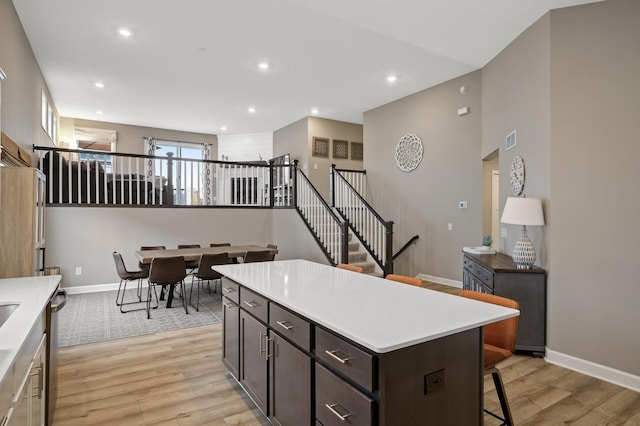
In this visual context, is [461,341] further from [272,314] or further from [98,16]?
[98,16]

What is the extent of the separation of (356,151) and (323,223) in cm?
351

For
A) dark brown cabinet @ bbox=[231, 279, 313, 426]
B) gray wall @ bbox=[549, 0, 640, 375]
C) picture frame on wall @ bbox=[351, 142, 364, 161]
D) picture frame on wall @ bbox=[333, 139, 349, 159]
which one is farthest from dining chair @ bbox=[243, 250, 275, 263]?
picture frame on wall @ bbox=[351, 142, 364, 161]

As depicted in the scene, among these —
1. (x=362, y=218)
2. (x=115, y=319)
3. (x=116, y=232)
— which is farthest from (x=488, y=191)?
(x=116, y=232)

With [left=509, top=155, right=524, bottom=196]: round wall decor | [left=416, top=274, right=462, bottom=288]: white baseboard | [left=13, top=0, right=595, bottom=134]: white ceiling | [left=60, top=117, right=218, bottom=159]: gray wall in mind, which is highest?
[left=13, top=0, right=595, bottom=134]: white ceiling

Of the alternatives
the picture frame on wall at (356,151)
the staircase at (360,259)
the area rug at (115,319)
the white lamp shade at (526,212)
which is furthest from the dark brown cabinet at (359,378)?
the picture frame on wall at (356,151)

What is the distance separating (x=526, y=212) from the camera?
337 cm

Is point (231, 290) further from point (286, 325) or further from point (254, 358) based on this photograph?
point (286, 325)

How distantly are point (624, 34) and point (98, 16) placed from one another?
545 cm

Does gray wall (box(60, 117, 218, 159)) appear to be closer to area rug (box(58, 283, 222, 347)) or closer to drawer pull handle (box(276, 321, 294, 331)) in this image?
area rug (box(58, 283, 222, 347))

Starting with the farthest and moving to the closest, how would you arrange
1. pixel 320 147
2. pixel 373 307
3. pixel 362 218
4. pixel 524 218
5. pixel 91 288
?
pixel 320 147 → pixel 362 218 → pixel 91 288 → pixel 524 218 → pixel 373 307

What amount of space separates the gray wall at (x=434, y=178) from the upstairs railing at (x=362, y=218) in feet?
2.73

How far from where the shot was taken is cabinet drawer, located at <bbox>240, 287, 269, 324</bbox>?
7.16 feet

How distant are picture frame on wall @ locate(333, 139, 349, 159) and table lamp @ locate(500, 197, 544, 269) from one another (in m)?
5.85

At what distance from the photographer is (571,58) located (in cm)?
329
